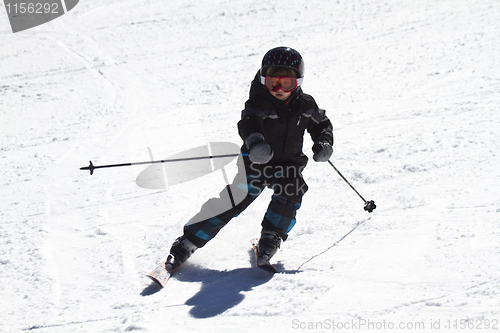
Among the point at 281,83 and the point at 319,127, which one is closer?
the point at 281,83

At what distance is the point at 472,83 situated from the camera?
20.3ft

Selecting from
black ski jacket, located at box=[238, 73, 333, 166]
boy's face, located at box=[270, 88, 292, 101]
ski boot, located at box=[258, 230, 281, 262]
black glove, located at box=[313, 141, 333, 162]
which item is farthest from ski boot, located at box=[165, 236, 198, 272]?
boy's face, located at box=[270, 88, 292, 101]

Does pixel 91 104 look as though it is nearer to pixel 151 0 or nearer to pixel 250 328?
pixel 250 328

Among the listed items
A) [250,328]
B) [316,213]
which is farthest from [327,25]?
[250,328]

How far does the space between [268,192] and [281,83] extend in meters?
1.59

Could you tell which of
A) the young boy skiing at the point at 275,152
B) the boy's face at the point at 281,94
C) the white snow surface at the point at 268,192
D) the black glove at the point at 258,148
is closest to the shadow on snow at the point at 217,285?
the white snow surface at the point at 268,192

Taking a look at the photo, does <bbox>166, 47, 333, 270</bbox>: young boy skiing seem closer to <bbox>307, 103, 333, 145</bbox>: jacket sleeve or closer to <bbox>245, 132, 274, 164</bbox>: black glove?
<bbox>307, 103, 333, 145</bbox>: jacket sleeve

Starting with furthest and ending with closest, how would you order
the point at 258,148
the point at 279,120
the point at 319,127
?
the point at 319,127 < the point at 279,120 < the point at 258,148

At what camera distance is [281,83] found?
2863 millimetres

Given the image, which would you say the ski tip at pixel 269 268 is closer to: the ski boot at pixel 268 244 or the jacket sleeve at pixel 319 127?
the ski boot at pixel 268 244

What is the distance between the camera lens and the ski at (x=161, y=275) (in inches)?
110

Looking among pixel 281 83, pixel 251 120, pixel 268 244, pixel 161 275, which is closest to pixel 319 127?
pixel 281 83

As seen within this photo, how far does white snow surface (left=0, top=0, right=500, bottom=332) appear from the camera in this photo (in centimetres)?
240

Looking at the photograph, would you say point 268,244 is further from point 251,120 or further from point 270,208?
point 251,120
